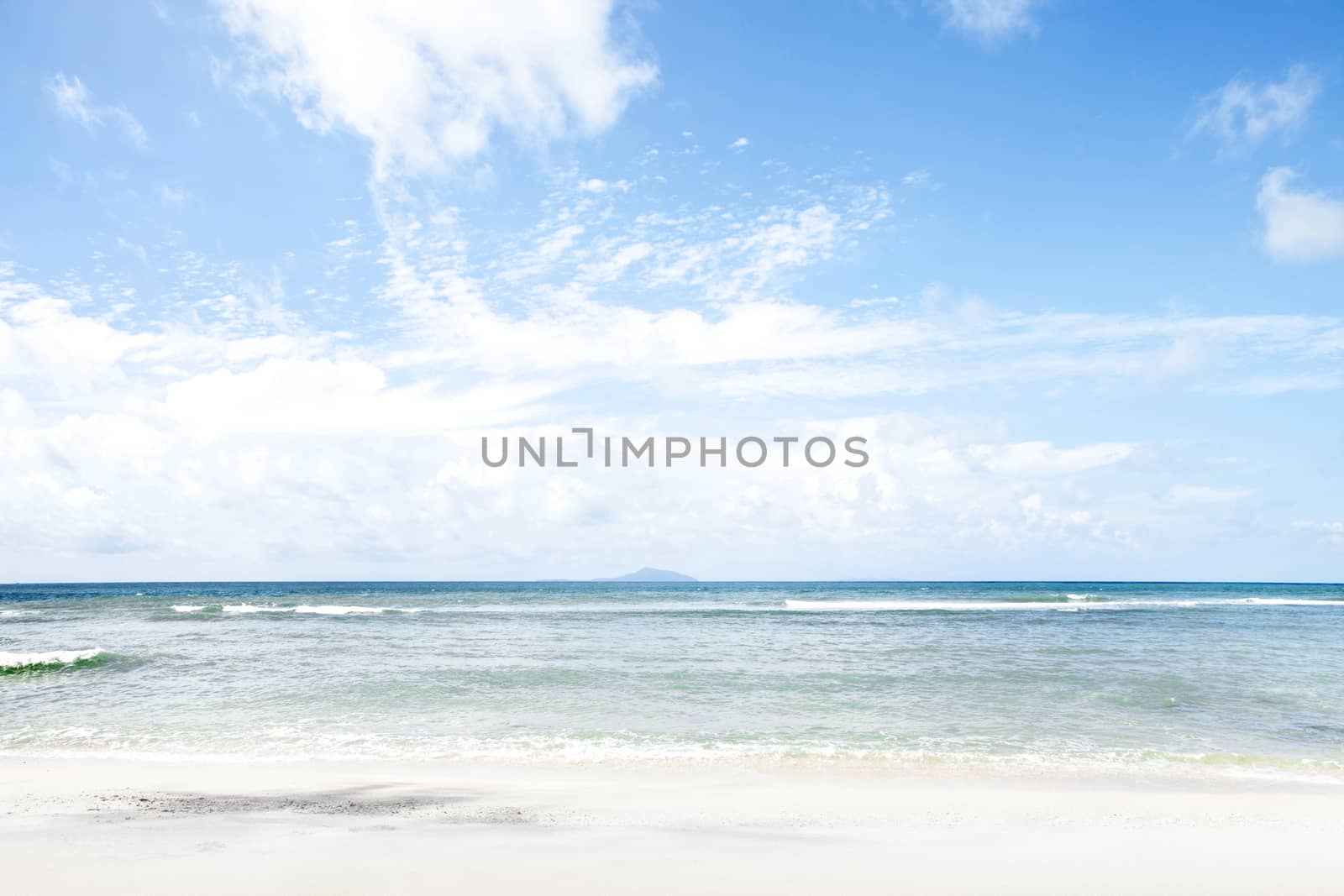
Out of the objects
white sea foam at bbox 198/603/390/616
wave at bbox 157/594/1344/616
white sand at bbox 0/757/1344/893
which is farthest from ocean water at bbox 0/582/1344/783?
wave at bbox 157/594/1344/616

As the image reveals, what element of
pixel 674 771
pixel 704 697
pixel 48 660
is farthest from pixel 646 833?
pixel 48 660

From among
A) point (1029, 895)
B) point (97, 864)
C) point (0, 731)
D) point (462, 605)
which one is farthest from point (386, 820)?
point (462, 605)

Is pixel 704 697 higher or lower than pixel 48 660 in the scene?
higher

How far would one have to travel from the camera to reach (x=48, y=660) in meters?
20.7

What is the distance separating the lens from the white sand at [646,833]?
20.4 feet

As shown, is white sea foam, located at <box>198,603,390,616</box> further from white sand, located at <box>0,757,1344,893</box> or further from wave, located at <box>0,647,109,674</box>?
white sand, located at <box>0,757,1344,893</box>

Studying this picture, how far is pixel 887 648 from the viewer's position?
23938 mm

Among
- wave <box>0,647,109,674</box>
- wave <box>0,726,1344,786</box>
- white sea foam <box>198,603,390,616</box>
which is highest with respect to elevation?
wave <box>0,726,1344,786</box>

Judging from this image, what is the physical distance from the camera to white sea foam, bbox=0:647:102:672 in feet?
65.8

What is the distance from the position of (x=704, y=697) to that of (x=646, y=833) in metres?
8.05

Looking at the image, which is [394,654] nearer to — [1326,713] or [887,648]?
[887,648]

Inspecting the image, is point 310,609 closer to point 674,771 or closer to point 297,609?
point 297,609

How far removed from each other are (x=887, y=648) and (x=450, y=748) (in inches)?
655

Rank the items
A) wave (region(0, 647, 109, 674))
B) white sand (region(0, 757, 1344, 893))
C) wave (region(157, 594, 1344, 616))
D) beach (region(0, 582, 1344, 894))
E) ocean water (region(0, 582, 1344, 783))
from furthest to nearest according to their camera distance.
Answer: wave (region(157, 594, 1344, 616)) < wave (region(0, 647, 109, 674)) < ocean water (region(0, 582, 1344, 783)) < beach (region(0, 582, 1344, 894)) < white sand (region(0, 757, 1344, 893))
